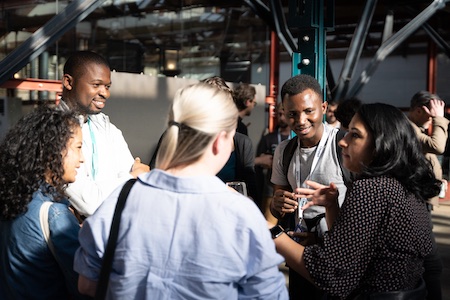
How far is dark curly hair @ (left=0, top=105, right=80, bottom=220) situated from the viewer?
7.10 ft

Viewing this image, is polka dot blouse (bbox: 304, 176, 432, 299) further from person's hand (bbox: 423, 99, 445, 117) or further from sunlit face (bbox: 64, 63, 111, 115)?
person's hand (bbox: 423, 99, 445, 117)

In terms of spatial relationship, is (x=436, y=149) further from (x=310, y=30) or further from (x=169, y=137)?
(x=169, y=137)

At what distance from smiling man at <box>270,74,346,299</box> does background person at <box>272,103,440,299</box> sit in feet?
2.48

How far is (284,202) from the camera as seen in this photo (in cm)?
314

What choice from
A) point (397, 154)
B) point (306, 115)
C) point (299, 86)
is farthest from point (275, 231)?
point (299, 86)

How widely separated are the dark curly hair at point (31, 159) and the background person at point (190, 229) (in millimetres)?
459

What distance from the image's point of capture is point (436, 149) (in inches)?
204

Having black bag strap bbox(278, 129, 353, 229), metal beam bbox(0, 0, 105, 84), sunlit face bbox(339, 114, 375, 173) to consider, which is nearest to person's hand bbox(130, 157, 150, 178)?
black bag strap bbox(278, 129, 353, 229)

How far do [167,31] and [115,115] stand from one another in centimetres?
299

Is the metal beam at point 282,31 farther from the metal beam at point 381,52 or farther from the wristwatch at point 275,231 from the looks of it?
the wristwatch at point 275,231

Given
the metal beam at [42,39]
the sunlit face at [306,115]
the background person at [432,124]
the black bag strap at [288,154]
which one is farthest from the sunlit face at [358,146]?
the metal beam at [42,39]

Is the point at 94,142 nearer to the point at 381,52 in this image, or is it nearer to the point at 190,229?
the point at 190,229

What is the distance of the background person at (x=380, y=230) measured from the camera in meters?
2.20

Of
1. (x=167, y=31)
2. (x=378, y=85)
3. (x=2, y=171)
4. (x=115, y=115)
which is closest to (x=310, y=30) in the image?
(x=115, y=115)
